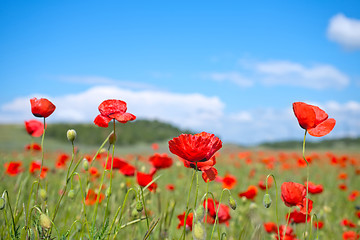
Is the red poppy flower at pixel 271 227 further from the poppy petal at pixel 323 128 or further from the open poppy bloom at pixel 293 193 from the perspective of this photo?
the poppy petal at pixel 323 128

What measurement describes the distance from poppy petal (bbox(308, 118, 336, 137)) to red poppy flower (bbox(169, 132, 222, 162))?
1.24 feet

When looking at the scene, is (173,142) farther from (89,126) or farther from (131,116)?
(89,126)

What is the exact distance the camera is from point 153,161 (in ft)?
5.76

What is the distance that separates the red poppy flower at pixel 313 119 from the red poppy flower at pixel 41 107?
859 millimetres

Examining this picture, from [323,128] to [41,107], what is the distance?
39.2 inches

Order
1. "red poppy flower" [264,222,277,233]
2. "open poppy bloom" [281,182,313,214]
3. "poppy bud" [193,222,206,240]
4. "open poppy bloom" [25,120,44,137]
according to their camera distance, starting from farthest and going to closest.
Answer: "red poppy flower" [264,222,277,233] < "open poppy bloom" [25,120,44,137] < "open poppy bloom" [281,182,313,214] < "poppy bud" [193,222,206,240]

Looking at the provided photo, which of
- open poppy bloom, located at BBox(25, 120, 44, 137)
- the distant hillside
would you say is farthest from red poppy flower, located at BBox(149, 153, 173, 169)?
the distant hillside

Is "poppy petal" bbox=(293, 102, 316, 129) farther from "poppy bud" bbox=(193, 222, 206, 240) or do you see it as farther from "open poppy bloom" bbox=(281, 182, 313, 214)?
"poppy bud" bbox=(193, 222, 206, 240)

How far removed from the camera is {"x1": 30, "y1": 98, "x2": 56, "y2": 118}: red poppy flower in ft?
3.84

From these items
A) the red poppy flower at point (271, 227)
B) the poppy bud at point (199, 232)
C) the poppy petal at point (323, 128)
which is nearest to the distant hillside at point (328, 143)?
the red poppy flower at point (271, 227)

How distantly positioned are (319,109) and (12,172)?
85.5 inches

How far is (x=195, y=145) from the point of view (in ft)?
3.19

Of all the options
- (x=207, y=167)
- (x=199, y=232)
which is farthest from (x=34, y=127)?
(x=199, y=232)

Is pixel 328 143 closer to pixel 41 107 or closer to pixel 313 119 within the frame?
pixel 313 119
